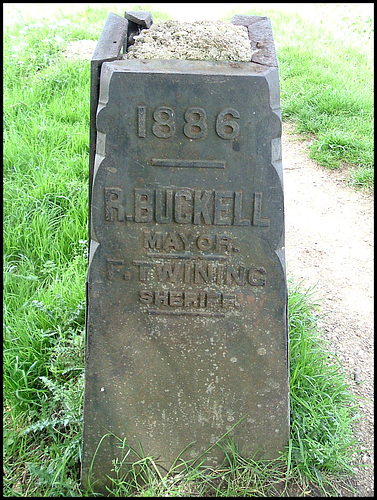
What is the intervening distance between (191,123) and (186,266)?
44 centimetres

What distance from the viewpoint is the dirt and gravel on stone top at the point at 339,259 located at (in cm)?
249

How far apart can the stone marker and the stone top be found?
64mm

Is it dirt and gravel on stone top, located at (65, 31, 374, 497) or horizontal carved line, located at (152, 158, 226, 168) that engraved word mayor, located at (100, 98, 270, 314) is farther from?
dirt and gravel on stone top, located at (65, 31, 374, 497)

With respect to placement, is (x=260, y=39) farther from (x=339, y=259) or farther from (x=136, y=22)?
(x=339, y=259)

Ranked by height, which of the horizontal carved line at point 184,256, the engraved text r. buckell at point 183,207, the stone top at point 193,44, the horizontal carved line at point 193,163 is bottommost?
the horizontal carved line at point 184,256

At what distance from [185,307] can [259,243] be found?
0.32 m

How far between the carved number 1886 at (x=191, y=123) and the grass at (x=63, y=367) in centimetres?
106

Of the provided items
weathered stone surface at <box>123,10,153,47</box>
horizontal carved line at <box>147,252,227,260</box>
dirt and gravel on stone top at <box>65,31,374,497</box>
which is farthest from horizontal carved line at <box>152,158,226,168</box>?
dirt and gravel on stone top at <box>65,31,374,497</box>

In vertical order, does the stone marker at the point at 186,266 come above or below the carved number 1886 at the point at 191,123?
below

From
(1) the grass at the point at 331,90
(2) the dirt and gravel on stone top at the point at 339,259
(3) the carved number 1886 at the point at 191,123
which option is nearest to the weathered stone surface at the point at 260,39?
(3) the carved number 1886 at the point at 191,123

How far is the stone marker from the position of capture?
1558mm

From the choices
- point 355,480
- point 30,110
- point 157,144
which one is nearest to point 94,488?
point 355,480

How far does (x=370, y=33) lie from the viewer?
23.9ft

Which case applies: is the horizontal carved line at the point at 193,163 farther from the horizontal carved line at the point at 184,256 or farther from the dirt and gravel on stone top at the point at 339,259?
the dirt and gravel on stone top at the point at 339,259
